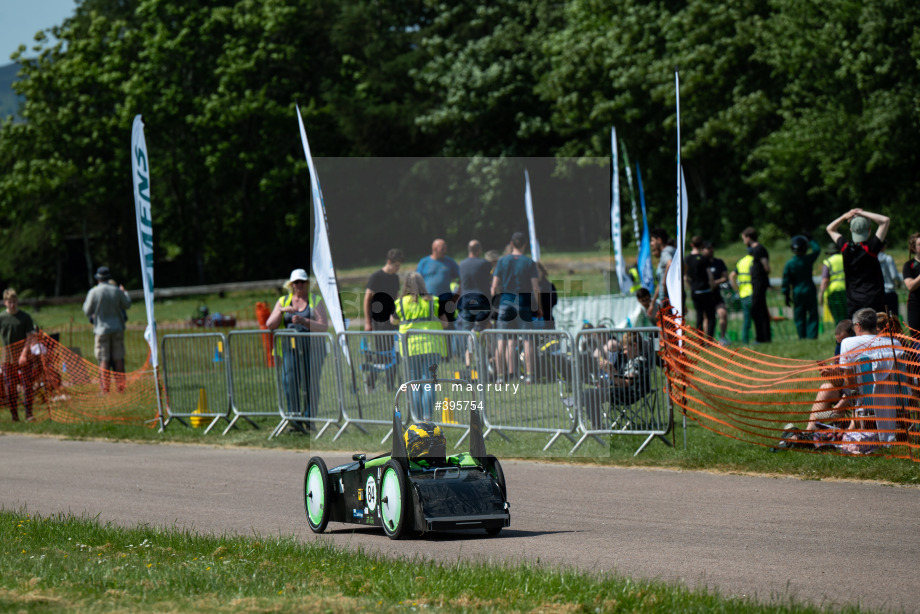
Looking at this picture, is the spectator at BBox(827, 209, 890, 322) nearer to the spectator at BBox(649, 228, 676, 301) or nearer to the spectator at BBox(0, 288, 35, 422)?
the spectator at BBox(649, 228, 676, 301)

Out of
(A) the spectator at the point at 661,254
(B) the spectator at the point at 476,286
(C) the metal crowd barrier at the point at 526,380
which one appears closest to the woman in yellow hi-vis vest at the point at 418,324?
(C) the metal crowd barrier at the point at 526,380

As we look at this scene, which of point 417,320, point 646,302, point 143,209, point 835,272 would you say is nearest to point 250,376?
point 143,209

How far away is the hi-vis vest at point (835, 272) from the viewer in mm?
17953

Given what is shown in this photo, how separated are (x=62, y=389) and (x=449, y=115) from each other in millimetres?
30646

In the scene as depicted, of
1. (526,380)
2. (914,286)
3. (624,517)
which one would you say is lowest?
(624,517)

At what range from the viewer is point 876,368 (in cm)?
1109

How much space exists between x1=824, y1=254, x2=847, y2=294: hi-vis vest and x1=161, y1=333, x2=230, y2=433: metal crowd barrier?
9.59m

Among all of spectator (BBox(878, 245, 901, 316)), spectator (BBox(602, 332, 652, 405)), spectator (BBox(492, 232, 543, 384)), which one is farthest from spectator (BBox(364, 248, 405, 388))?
spectator (BBox(878, 245, 901, 316))

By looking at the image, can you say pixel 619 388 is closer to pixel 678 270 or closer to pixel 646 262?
pixel 678 270

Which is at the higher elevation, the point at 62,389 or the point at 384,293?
the point at 384,293

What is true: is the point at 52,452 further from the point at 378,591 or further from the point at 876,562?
the point at 876,562

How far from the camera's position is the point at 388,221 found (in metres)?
16.6

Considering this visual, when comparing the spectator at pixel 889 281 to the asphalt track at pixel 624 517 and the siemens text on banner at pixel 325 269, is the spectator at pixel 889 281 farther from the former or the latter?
the siemens text on banner at pixel 325 269

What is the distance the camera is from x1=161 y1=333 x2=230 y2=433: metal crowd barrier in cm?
1625
